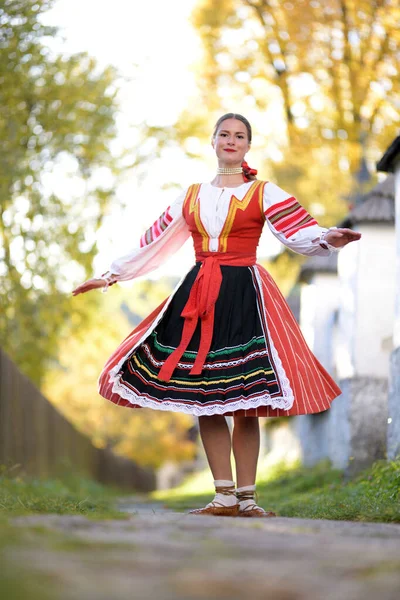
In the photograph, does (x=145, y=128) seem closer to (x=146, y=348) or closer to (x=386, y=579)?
(x=146, y=348)

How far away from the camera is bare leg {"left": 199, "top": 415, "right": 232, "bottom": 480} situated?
4637 millimetres

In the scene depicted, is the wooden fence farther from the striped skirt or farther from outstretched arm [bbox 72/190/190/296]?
the striped skirt

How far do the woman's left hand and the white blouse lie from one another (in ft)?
0.11

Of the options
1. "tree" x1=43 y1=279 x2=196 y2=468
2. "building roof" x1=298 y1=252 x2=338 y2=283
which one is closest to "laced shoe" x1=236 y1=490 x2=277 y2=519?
"building roof" x1=298 y1=252 x2=338 y2=283

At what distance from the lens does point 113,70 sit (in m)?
11.9

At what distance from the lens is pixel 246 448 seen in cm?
466

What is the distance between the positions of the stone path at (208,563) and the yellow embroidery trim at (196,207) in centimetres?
237

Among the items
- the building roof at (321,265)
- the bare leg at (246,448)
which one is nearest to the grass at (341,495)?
the bare leg at (246,448)

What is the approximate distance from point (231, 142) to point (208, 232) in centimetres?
47

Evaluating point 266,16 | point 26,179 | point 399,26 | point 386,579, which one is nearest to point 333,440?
point 26,179

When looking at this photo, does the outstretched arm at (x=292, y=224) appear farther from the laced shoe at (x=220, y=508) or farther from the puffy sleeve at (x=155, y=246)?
the laced shoe at (x=220, y=508)

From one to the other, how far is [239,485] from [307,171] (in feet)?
33.6

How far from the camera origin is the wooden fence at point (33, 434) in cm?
919

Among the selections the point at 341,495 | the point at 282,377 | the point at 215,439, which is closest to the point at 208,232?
the point at 282,377
